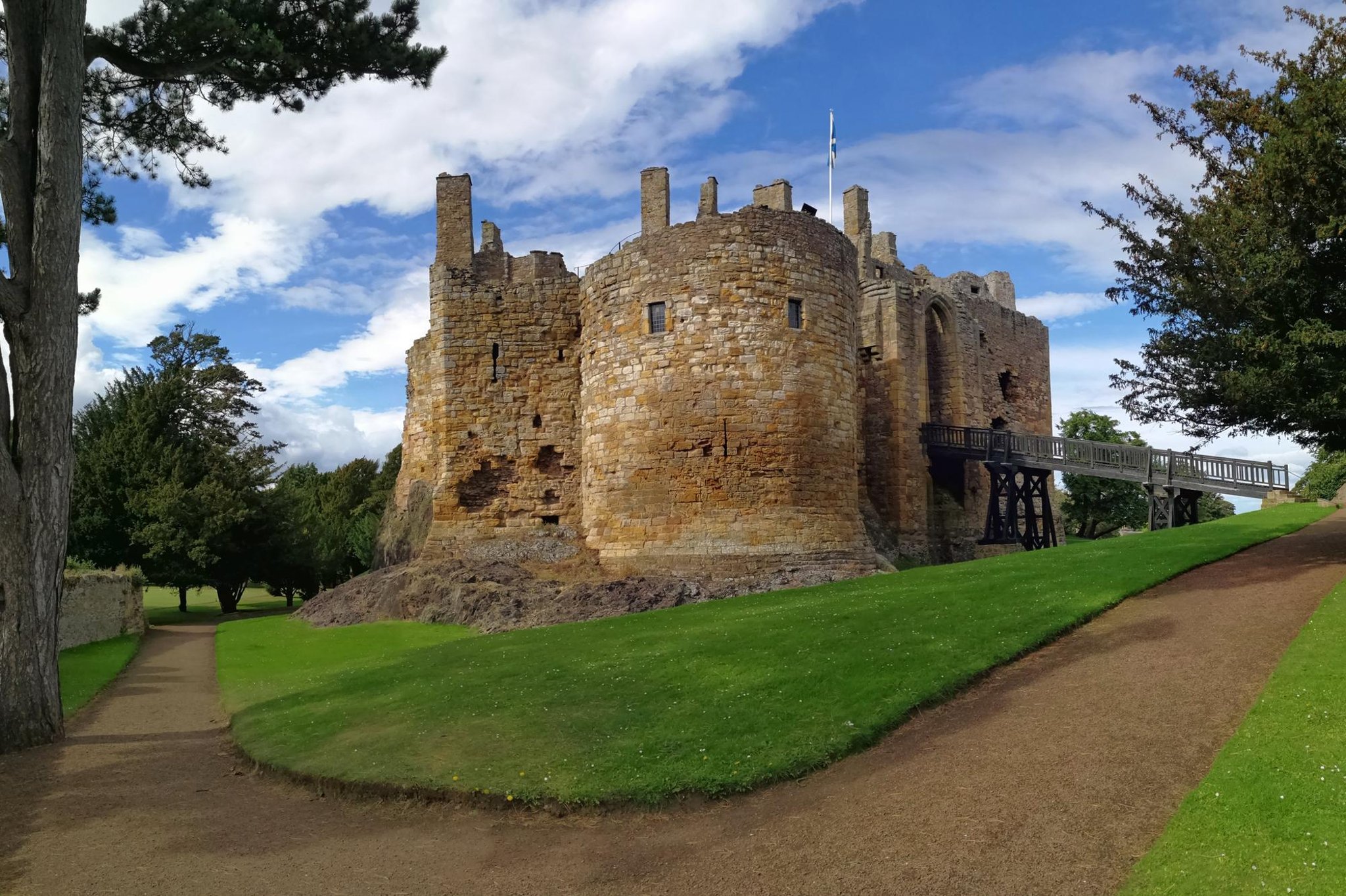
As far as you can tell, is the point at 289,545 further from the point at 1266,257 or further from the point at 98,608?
the point at 1266,257

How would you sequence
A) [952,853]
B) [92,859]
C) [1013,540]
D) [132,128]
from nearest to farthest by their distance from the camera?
1. [952,853]
2. [92,859]
3. [132,128]
4. [1013,540]

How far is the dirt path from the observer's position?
5867 millimetres

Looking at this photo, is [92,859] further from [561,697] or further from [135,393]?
[135,393]

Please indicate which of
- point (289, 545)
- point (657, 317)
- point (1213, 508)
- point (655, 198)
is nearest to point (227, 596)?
point (289, 545)

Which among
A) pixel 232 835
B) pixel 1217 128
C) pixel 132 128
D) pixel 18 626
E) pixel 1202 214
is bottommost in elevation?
pixel 232 835

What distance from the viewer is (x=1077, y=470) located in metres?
27.1

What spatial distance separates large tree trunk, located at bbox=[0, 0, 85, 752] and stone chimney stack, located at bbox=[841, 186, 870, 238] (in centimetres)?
2624

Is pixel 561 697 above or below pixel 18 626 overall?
below

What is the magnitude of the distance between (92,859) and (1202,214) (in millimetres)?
14742

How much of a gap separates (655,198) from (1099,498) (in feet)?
106

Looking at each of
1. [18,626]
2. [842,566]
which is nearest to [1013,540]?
[842,566]

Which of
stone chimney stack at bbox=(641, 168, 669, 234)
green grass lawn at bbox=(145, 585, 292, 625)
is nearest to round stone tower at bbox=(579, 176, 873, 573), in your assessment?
stone chimney stack at bbox=(641, 168, 669, 234)

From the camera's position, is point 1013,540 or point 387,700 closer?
point 387,700

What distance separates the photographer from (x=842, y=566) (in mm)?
20469
